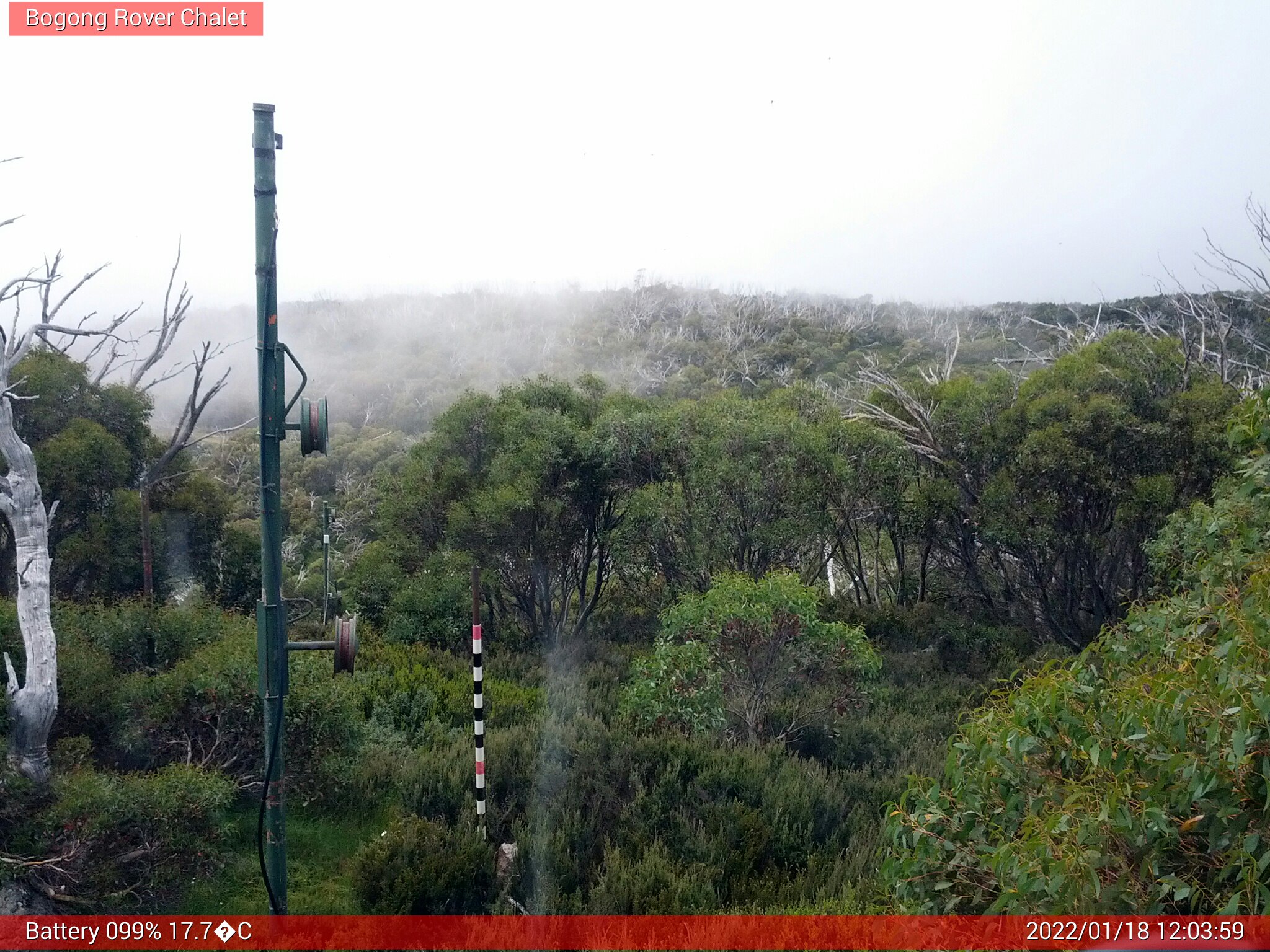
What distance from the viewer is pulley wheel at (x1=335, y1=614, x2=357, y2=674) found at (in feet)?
11.5

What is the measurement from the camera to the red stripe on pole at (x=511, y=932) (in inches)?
122

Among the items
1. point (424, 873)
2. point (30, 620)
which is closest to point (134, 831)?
point (30, 620)

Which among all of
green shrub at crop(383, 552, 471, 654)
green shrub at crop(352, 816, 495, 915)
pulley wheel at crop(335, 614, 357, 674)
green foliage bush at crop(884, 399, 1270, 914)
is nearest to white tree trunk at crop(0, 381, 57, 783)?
green shrub at crop(352, 816, 495, 915)

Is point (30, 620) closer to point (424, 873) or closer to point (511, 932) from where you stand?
point (424, 873)

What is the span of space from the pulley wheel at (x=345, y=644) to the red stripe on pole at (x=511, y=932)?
120 cm

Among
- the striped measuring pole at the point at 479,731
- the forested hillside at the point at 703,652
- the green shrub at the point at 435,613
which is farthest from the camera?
the green shrub at the point at 435,613

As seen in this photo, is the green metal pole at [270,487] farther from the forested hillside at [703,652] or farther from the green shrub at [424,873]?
the forested hillside at [703,652]

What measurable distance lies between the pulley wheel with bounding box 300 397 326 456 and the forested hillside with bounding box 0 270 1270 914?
8.64ft

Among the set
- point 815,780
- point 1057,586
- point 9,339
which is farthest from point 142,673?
point 1057,586

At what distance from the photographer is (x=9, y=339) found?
6.16m

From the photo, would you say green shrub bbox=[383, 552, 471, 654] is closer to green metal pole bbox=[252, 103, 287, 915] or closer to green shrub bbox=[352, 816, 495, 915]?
green shrub bbox=[352, 816, 495, 915]

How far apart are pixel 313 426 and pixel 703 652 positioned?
4.89 meters

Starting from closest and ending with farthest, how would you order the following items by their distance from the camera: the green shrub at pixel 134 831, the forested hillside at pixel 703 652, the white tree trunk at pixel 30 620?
the forested hillside at pixel 703 652, the green shrub at pixel 134 831, the white tree trunk at pixel 30 620

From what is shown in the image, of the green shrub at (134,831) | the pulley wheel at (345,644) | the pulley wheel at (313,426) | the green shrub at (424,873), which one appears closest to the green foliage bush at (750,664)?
the green shrub at (424,873)
